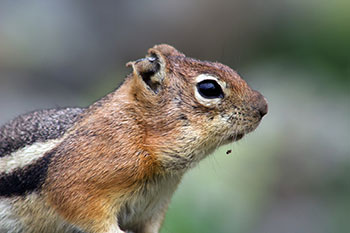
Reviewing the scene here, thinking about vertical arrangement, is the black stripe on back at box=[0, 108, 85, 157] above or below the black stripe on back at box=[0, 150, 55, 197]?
above

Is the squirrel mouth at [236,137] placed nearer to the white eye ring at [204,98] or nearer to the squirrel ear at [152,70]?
the white eye ring at [204,98]

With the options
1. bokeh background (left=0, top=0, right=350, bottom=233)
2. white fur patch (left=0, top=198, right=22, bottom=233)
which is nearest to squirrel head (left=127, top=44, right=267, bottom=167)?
white fur patch (left=0, top=198, right=22, bottom=233)

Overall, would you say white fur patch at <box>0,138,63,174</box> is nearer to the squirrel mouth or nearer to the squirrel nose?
the squirrel mouth

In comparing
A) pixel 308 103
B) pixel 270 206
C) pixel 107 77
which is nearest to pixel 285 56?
pixel 308 103

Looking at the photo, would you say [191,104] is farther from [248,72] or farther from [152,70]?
[248,72]

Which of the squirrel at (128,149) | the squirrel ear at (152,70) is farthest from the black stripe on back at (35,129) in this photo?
the squirrel ear at (152,70)

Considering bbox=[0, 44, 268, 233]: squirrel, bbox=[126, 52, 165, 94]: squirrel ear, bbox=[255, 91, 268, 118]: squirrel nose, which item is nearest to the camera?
bbox=[0, 44, 268, 233]: squirrel

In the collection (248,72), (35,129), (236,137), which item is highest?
(248,72)

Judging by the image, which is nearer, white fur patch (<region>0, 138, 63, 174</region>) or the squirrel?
the squirrel

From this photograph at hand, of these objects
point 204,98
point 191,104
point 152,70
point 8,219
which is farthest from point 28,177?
point 204,98
